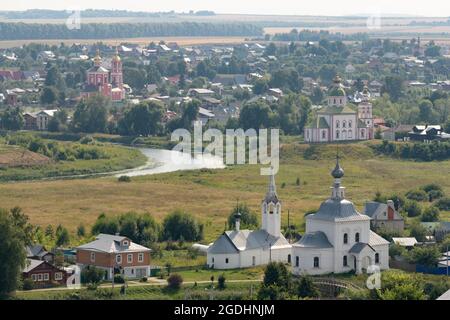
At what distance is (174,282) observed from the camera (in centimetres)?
1977

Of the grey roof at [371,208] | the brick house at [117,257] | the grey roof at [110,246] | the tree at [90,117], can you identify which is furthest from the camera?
the tree at [90,117]

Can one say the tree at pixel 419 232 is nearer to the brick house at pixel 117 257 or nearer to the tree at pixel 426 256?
the tree at pixel 426 256

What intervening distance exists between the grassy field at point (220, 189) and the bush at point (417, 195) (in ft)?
2.47

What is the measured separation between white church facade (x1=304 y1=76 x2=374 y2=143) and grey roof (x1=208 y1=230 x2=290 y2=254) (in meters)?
17.0

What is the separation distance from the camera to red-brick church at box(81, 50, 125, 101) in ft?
188

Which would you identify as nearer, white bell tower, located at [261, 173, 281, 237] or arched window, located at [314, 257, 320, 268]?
arched window, located at [314, 257, 320, 268]

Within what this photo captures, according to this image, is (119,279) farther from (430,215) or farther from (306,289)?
(430,215)

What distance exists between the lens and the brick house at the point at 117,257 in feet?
68.8

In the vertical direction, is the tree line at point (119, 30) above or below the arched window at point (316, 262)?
below

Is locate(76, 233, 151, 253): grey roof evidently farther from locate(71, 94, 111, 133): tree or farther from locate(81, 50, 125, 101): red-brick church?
locate(81, 50, 125, 101): red-brick church

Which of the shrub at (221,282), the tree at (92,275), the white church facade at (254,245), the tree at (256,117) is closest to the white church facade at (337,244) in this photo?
the white church facade at (254,245)

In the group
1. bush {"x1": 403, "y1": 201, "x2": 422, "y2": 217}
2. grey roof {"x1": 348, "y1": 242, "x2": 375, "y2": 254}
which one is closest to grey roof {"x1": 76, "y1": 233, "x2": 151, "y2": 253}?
grey roof {"x1": 348, "y1": 242, "x2": 375, "y2": 254}

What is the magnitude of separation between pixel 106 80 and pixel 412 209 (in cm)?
3312

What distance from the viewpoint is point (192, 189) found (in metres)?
32.0
